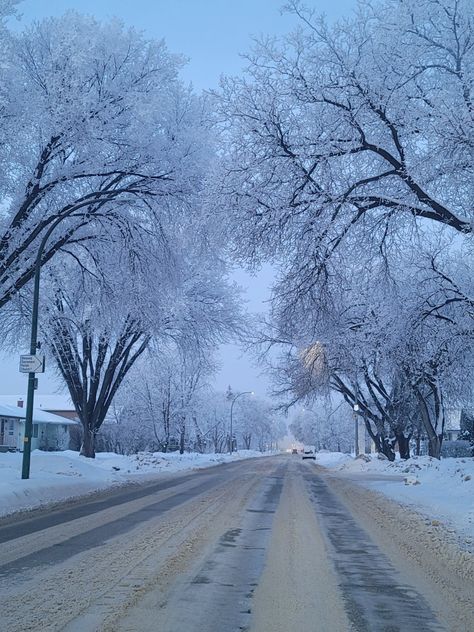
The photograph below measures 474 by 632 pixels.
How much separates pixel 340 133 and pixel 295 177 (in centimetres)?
118

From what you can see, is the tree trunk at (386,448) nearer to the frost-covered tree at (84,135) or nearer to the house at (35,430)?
the frost-covered tree at (84,135)

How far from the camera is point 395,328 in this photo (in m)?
19.8

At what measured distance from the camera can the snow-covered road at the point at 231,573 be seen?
535 cm

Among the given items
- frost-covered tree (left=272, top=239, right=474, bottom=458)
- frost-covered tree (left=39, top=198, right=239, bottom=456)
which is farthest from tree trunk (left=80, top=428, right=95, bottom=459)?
frost-covered tree (left=272, top=239, right=474, bottom=458)

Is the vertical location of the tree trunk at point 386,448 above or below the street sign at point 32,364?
below

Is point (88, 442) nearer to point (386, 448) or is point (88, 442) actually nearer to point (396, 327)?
point (396, 327)

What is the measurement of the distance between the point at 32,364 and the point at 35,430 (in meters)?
51.4

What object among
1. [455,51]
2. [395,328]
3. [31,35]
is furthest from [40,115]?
[395,328]

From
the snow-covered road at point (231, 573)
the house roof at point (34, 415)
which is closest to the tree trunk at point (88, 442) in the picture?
the snow-covered road at point (231, 573)

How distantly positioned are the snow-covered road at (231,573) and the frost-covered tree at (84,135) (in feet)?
29.4

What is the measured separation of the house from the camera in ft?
191

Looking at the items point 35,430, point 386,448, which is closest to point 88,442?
point 386,448

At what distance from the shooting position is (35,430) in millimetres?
65062

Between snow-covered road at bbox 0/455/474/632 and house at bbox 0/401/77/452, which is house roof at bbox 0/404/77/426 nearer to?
house at bbox 0/401/77/452
